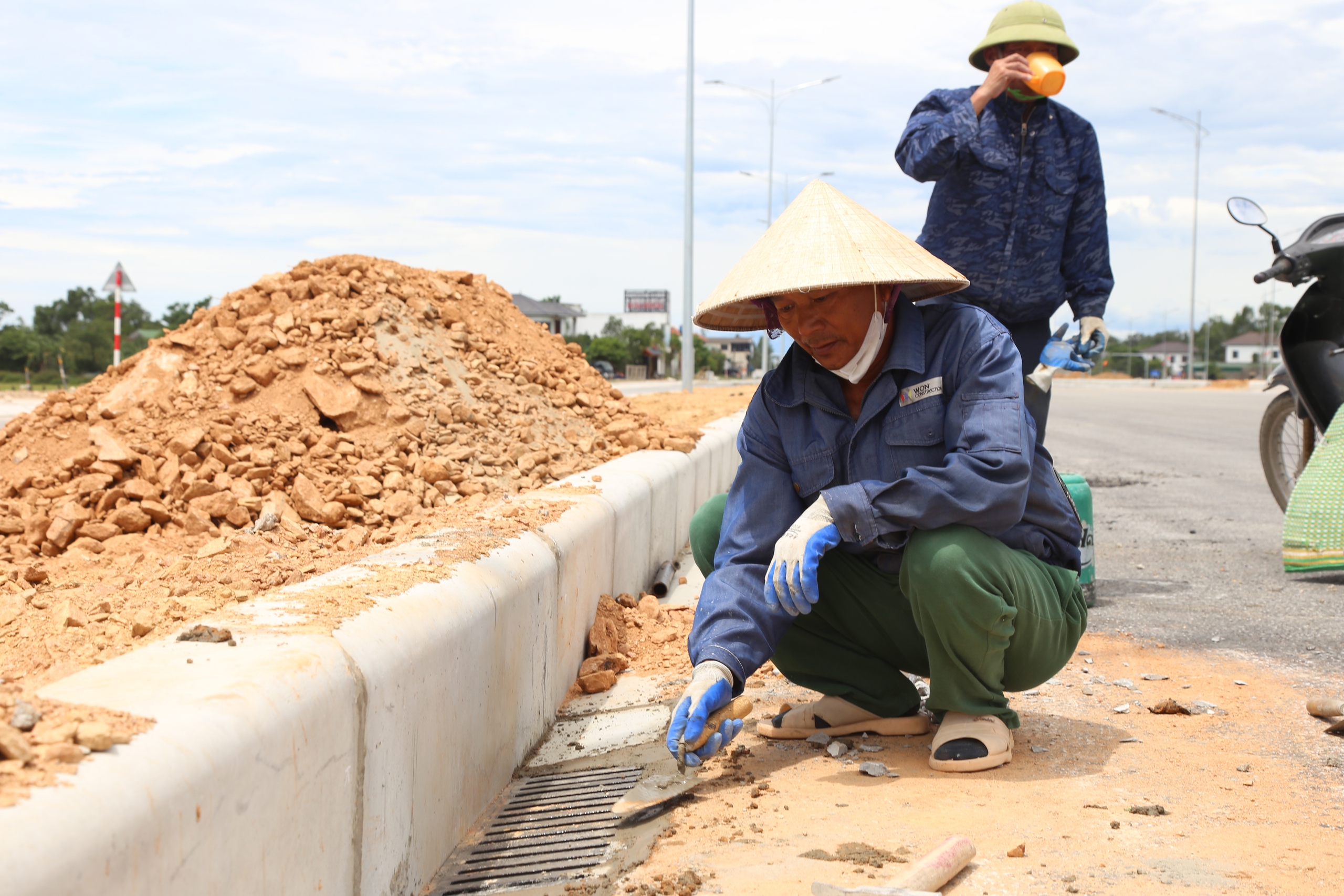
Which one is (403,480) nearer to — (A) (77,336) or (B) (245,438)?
(B) (245,438)

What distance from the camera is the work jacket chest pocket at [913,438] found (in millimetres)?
2617

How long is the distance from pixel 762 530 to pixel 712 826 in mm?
724

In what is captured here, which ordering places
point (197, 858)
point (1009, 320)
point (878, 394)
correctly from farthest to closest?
point (1009, 320) → point (878, 394) → point (197, 858)

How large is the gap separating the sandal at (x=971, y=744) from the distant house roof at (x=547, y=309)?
250 ft

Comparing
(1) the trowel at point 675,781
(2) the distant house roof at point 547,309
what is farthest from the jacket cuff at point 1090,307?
(2) the distant house roof at point 547,309

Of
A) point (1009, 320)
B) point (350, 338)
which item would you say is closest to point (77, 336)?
point (350, 338)

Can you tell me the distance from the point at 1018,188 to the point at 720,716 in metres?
2.42

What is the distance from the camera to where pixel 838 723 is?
289cm

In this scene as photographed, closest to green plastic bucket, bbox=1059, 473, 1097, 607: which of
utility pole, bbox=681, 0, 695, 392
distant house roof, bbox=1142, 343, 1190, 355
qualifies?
utility pole, bbox=681, 0, 695, 392

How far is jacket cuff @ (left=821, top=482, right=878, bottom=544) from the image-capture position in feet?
8.14

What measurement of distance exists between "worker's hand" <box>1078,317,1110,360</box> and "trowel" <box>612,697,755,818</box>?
223 centimetres

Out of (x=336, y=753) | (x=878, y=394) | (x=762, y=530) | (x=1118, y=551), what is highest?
(x=878, y=394)

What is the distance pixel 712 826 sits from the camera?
231 centimetres

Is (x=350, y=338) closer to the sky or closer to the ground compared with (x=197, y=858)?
closer to the sky
